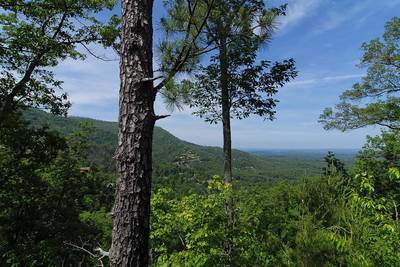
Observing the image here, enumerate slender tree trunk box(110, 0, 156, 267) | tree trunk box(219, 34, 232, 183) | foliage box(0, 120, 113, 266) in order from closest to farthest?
slender tree trunk box(110, 0, 156, 267), tree trunk box(219, 34, 232, 183), foliage box(0, 120, 113, 266)

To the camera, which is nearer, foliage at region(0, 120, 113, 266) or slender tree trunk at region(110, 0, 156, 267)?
slender tree trunk at region(110, 0, 156, 267)

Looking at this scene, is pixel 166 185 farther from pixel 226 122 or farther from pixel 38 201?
pixel 38 201

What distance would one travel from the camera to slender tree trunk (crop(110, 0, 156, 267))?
2.38 meters

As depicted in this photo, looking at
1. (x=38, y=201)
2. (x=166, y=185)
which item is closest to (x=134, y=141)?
(x=166, y=185)

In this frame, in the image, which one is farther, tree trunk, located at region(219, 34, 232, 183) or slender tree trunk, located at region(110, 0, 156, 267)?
tree trunk, located at region(219, 34, 232, 183)

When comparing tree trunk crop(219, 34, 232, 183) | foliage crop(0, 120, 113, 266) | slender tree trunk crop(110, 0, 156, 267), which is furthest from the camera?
foliage crop(0, 120, 113, 266)

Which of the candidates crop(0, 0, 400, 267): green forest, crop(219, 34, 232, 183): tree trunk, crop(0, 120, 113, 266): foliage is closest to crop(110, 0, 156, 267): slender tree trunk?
crop(0, 0, 400, 267): green forest

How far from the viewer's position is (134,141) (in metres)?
2.47

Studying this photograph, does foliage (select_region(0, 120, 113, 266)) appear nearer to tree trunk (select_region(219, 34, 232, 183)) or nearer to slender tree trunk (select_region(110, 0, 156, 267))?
tree trunk (select_region(219, 34, 232, 183))

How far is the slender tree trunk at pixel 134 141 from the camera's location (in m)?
2.38

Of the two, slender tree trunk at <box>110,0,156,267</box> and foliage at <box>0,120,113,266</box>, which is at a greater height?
slender tree trunk at <box>110,0,156,267</box>

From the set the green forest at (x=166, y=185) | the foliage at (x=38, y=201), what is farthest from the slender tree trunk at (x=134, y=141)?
the foliage at (x=38, y=201)

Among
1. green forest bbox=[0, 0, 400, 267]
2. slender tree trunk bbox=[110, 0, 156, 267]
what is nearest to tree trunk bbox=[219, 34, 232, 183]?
green forest bbox=[0, 0, 400, 267]

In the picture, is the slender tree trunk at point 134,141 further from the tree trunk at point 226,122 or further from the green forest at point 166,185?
the tree trunk at point 226,122
